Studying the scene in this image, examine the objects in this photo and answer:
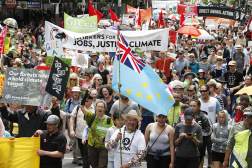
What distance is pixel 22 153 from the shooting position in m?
7.32

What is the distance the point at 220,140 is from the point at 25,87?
3.27 meters

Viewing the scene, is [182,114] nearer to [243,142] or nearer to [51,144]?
[243,142]

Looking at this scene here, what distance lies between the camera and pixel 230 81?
43.8ft

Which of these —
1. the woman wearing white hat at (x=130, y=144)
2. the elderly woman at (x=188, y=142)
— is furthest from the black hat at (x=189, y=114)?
the woman wearing white hat at (x=130, y=144)

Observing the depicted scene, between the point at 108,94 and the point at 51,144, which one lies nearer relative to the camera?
the point at 51,144

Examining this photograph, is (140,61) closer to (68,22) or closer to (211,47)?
(68,22)

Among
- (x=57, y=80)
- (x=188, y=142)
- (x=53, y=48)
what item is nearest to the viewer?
(x=188, y=142)

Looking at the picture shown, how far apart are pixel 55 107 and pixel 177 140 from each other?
234cm

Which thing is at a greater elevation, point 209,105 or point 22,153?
point 209,105

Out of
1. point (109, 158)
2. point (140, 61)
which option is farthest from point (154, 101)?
point (109, 158)

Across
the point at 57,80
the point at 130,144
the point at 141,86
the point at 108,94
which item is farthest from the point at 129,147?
the point at 108,94

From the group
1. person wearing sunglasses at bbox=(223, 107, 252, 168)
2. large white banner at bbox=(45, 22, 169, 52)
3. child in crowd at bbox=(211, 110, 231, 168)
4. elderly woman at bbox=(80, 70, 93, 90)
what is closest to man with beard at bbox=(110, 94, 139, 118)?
child in crowd at bbox=(211, 110, 231, 168)

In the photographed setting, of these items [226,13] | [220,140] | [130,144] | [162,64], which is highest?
[226,13]

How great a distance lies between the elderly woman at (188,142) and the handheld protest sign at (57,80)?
187 centimetres
